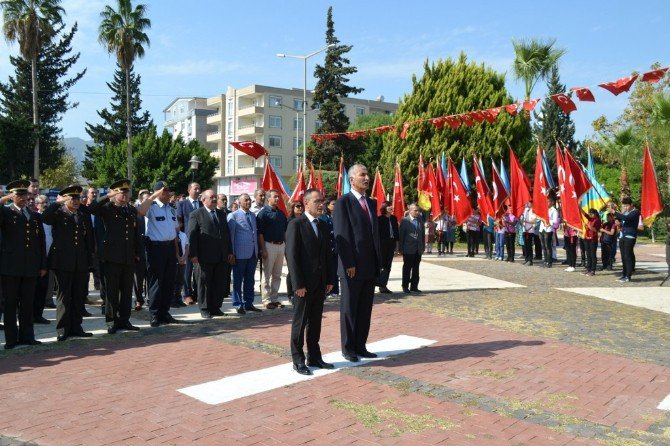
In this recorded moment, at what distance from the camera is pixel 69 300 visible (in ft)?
27.0

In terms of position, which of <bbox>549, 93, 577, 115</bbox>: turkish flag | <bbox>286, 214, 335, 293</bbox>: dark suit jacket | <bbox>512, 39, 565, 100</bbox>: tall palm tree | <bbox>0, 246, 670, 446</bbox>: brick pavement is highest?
<bbox>512, 39, 565, 100</bbox>: tall palm tree

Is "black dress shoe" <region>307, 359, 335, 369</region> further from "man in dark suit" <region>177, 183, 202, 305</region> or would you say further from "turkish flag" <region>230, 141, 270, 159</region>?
"turkish flag" <region>230, 141, 270, 159</region>

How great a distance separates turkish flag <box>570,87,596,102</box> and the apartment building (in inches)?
2369

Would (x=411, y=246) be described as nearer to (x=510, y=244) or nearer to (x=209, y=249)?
(x=209, y=249)

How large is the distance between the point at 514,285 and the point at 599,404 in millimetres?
9342

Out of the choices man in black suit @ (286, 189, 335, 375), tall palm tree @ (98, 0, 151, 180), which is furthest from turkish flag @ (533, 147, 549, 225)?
tall palm tree @ (98, 0, 151, 180)

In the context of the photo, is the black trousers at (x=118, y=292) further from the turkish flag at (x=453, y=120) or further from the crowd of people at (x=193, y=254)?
the turkish flag at (x=453, y=120)

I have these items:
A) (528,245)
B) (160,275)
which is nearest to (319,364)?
(160,275)

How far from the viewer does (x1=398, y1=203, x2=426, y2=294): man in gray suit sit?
43.3 feet

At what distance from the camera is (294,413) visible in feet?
17.4

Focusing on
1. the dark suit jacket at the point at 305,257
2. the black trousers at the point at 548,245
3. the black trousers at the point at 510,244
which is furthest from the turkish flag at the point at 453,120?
the dark suit jacket at the point at 305,257

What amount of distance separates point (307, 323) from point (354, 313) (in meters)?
0.67

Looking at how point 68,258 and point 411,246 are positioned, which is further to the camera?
point 411,246

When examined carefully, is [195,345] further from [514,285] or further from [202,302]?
[514,285]
